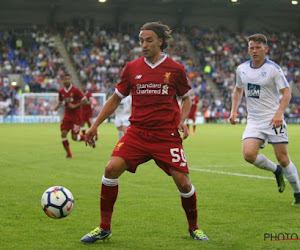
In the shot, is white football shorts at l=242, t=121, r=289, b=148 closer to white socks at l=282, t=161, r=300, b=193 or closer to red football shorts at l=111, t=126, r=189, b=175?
white socks at l=282, t=161, r=300, b=193

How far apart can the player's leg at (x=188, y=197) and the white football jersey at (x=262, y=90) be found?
2.70 meters

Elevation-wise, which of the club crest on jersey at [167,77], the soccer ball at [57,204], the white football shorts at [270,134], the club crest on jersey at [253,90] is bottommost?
the soccer ball at [57,204]

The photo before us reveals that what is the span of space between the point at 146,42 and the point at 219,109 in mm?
43149

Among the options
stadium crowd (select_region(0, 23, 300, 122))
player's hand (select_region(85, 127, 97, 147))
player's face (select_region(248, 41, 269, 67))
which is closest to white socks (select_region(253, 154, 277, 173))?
player's face (select_region(248, 41, 269, 67))

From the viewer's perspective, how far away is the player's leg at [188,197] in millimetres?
6383

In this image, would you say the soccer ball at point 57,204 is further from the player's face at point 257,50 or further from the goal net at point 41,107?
the goal net at point 41,107

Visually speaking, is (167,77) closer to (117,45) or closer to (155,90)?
(155,90)

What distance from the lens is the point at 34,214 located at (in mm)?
7992

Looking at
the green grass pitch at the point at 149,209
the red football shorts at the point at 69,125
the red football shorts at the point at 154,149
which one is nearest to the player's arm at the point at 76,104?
the red football shorts at the point at 69,125

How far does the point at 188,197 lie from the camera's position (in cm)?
652

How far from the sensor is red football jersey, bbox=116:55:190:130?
21.3 ft

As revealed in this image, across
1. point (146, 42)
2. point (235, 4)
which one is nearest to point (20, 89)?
point (235, 4)

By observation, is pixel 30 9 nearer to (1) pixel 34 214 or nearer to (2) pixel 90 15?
(2) pixel 90 15

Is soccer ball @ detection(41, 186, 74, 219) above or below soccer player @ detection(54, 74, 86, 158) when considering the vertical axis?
below
